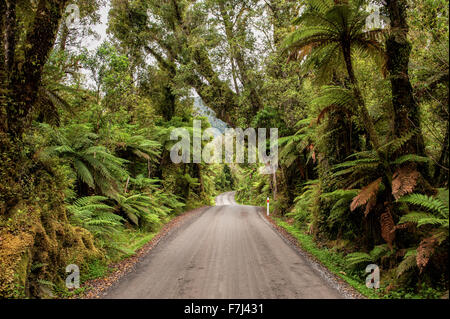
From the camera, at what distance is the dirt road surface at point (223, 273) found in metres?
4.33

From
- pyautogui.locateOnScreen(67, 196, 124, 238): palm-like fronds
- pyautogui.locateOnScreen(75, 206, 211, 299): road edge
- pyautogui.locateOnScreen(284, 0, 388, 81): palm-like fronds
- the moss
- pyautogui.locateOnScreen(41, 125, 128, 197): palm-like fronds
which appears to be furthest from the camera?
pyautogui.locateOnScreen(41, 125, 128, 197): palm-like fronds

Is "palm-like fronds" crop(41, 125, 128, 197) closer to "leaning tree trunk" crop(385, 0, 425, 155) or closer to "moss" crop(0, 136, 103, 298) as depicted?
"moss" crop(0, 136, 103, 298)

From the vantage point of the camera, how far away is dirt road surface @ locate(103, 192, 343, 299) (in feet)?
14.2

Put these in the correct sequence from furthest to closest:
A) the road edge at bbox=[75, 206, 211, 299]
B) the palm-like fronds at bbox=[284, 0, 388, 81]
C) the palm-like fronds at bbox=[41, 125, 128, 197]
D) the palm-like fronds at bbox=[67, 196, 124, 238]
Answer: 1. the palm-like fronds at bbox=[41, 125, 128, 197]
2. the palm-like fronds at bbox=[67, 196, 124, 238]
3. the palm-like fronds at bbox=[284, 0, 388, 81]
4. the road edge at bbox=[75, 206, 211, 299]

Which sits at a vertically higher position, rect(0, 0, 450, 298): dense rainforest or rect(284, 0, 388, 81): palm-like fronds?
rect(284, 0, 388, 81): palm-like fronds

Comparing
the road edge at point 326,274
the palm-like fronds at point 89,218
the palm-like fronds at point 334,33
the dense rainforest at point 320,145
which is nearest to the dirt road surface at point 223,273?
the road edge at point 326,274

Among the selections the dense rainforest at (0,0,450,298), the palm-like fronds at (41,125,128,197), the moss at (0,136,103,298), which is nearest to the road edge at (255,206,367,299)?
the dense rainforest at (0,0,450,298)

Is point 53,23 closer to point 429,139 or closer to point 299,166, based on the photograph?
point 429,139

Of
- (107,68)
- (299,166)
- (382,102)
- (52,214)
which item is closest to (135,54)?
(107,68)

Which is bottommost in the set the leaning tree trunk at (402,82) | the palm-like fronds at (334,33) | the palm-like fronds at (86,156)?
the palm-like fronds at (86,156)

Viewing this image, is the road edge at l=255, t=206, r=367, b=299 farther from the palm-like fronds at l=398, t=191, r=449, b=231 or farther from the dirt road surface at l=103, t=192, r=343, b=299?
the palm-like fronds at l=398, t=191, r=449, b=231

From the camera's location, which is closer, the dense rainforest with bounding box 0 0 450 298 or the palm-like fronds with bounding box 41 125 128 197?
the dense rainforest with bounding box 0 0 450 298

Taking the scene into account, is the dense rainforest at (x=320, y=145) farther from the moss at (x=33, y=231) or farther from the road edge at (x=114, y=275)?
the road edge at (x=114, y=275)

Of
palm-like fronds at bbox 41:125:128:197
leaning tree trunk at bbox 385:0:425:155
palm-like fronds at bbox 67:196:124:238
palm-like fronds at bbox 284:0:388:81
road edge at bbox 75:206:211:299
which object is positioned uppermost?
palm-like fronds at bbox 284:0:388:81
